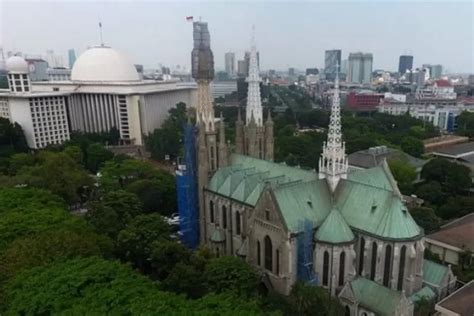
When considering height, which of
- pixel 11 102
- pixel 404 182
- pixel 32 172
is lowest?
pixel 404 182

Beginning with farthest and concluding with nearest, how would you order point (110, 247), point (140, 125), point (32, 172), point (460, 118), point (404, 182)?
point (460, 118) → point (140, 125) → point (404, 182) → point (32, 172) → point (110, 247)

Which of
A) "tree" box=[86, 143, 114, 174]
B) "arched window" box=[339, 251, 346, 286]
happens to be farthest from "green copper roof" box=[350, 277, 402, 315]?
"tree" box=[86, 143, 114, 174]

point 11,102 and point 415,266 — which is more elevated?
point 11,102

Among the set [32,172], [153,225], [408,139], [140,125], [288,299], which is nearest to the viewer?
[288,299]

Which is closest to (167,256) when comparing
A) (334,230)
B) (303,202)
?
(303,202)

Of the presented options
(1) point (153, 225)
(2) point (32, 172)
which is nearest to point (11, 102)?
(2) point (32, 172)

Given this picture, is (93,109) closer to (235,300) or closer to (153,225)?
(153,225)

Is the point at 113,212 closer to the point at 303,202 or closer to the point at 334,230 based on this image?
the point at 303,202

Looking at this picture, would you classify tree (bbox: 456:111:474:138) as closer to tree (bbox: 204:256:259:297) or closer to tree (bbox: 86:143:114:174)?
tree (bbox: 86:143:114:174)
